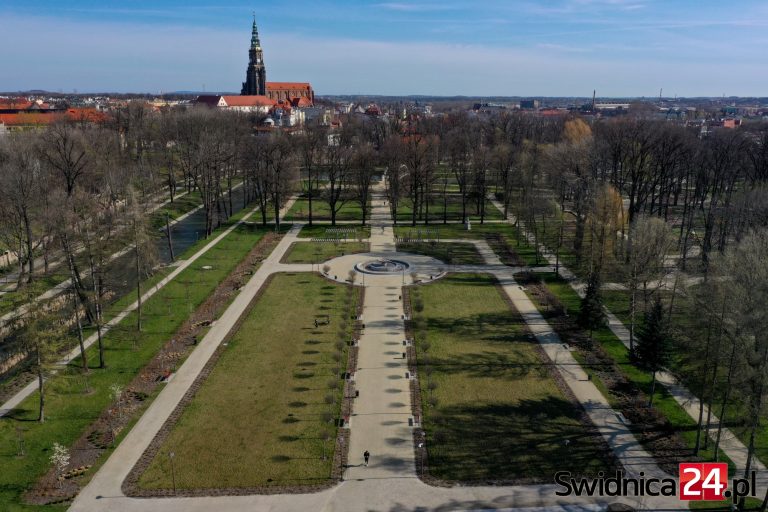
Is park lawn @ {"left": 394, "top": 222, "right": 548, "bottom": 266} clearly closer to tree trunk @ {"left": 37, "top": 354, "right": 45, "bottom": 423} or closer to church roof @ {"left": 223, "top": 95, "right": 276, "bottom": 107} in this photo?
tree trunk @ {"left": 37, "top": 354, "right": 45, "bottom": 423}

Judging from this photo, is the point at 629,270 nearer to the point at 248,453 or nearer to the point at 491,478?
the point at 491,478

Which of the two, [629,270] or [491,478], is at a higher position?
[629,270]

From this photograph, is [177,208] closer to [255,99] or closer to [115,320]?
[115,320]

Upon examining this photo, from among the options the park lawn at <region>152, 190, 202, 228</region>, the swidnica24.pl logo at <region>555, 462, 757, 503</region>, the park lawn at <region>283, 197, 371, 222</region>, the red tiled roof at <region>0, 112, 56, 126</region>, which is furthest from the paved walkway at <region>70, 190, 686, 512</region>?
the red tiled roof at <region>0, 112, 56, 126</region>

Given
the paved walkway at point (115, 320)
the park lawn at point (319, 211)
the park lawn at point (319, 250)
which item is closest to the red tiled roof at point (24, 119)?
the park lawn at point (319, 211)

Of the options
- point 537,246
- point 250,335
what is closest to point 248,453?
point 250,335

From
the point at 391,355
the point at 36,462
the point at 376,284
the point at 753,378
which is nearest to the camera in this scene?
the point at 753,378

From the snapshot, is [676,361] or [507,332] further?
[507,332]
